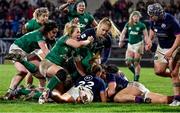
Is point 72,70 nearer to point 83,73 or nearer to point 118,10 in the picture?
point 83,73

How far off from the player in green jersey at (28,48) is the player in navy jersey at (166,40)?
2079 mm

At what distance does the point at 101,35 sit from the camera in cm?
1361

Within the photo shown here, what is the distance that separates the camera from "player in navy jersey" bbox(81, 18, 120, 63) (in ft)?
44.0

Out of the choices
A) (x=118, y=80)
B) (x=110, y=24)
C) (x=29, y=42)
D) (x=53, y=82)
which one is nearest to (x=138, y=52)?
(x=29, y=42)

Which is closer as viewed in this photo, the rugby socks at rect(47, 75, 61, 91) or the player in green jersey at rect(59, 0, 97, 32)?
the rugby socks at rect(47, 75, 61, 91)

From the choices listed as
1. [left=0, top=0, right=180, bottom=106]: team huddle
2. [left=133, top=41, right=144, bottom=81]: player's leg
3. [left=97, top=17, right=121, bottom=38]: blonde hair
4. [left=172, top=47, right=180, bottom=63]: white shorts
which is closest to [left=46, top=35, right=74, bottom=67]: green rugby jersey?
[left=0, top=0, right=180, bottom=106]: team huddle

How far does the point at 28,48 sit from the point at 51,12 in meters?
18.6

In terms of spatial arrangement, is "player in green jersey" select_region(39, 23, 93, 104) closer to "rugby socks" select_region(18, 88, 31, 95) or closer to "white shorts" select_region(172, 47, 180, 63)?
"rugby socks" select_region(18, 88, 31, 95)

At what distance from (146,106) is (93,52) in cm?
240

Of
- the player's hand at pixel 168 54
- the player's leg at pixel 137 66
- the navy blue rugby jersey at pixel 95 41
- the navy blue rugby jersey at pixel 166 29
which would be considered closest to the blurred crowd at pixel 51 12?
the player's leg at pixel 137 66

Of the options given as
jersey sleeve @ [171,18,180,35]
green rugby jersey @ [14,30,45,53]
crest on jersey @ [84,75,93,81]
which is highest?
jersey sleeve @ [171,18,180,35]

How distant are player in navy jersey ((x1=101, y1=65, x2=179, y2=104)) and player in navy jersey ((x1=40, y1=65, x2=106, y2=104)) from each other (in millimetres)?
231

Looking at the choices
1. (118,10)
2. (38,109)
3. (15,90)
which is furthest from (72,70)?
(118,10)

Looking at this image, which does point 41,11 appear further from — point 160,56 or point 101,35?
point 160,56
